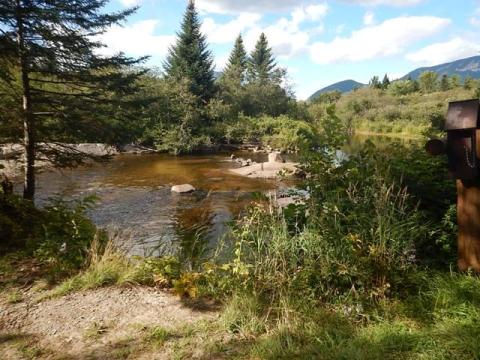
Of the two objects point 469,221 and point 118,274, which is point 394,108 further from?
point 118,274

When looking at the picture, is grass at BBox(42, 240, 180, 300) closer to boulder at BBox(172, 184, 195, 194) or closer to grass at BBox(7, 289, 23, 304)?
grass at BBox(7, 289, 23, 304)

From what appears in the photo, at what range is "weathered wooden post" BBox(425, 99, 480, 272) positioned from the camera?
6.97 feet

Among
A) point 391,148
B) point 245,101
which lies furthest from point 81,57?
point 245,101

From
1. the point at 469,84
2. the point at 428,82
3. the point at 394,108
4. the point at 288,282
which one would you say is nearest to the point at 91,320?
the point at 288,282

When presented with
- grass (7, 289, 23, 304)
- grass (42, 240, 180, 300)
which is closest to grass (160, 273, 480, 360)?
grass (42, 240, 180, 300)

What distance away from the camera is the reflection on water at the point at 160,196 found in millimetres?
8438

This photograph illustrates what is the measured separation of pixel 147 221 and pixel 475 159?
848 centimetres

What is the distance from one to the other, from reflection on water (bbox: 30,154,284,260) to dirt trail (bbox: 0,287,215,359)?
272 cm

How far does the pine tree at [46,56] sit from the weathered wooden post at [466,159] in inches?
230

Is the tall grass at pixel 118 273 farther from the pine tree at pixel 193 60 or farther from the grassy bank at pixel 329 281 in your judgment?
the pine tree at pixel 193 60

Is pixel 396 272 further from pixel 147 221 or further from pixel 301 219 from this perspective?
pixel 147 221

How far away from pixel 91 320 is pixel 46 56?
6.21 meters

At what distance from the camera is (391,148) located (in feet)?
14.9

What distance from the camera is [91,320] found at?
2.53m
